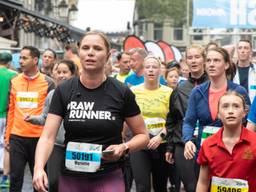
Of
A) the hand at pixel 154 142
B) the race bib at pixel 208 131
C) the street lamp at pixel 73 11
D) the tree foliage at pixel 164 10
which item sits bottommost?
the hand at pixel 154 142

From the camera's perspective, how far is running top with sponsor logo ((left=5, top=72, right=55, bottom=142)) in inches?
290

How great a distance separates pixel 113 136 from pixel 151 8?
59561mm

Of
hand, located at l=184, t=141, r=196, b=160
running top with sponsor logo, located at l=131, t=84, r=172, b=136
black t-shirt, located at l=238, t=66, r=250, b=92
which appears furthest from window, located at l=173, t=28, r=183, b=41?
hand, located at l=184, t=141, r=196, b=160

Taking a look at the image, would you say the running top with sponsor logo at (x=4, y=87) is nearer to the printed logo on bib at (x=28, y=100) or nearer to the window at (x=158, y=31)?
the printed logo on bib at (x=28, y=100)

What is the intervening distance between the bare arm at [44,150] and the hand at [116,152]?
39 cm

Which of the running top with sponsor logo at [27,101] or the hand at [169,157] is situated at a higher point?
the running top with sponsor logo at [27,101]

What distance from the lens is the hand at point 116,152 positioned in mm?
4028

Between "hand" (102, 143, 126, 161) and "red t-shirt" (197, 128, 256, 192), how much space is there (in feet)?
2.91

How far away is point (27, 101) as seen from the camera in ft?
24.4

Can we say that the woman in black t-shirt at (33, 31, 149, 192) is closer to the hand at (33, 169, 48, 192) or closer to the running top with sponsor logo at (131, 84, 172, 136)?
the hand at (33, 169, 48, 192)

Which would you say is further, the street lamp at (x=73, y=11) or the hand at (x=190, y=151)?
the street lamp at (x=73, y=11)

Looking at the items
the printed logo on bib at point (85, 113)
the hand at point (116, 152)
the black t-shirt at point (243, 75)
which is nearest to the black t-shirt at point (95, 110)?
the printed logo on bib at point (85, 113)

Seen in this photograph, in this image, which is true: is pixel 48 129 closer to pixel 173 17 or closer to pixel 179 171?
pixel 179 171

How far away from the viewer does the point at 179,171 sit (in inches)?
249
